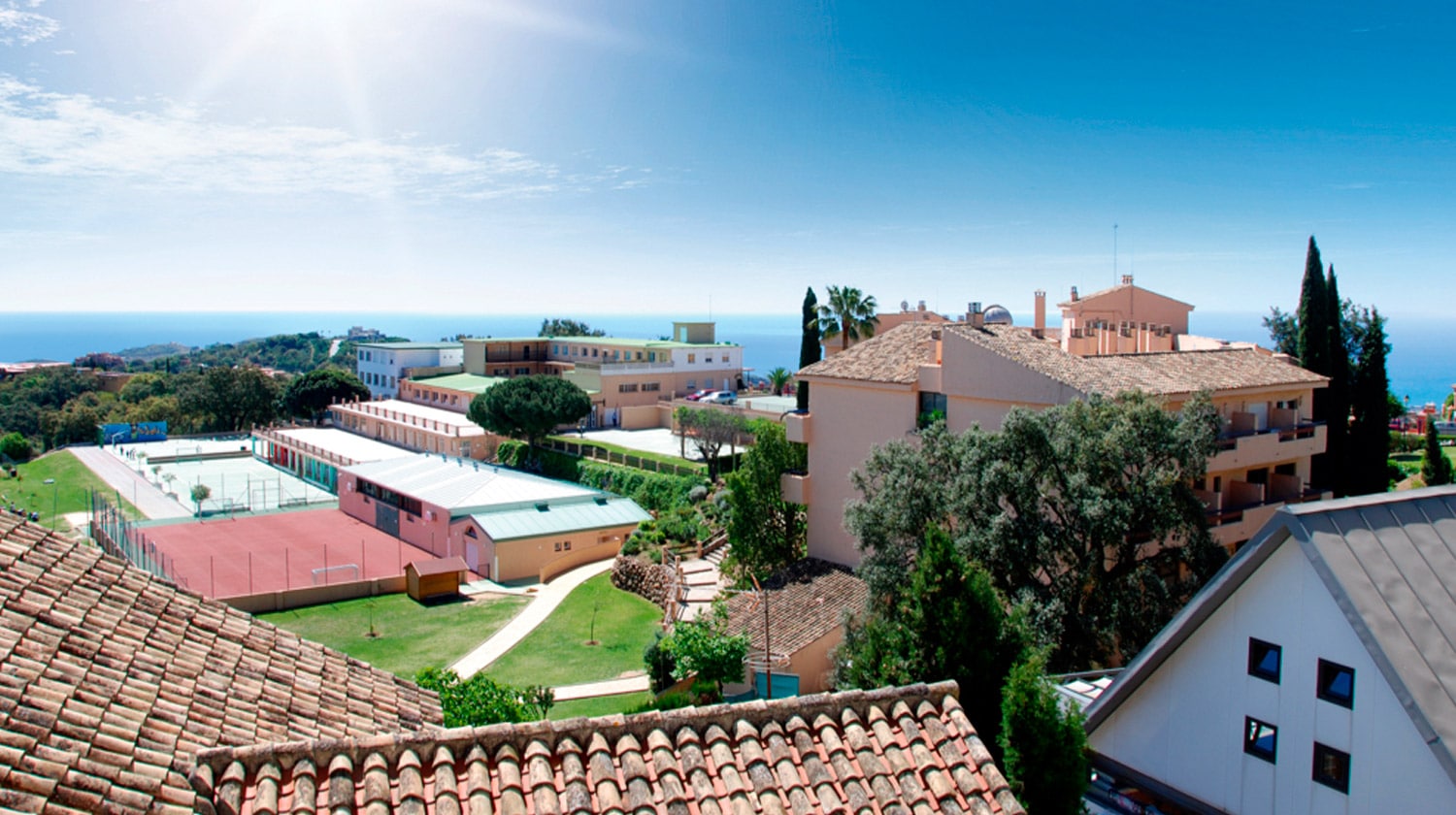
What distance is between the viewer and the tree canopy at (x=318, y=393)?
303 ft

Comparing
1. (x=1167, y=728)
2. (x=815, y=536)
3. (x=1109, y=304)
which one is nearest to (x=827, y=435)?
(x=815, y=536)

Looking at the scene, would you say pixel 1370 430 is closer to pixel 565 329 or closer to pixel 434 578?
pixel 434 578

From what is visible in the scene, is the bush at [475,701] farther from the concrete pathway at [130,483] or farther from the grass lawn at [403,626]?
the concrete pathway at [130,483]

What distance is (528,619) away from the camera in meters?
34.5

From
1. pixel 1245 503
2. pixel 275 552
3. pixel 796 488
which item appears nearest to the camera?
pixel 1245 503

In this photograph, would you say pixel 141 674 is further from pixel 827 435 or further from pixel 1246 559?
pixel 827 435

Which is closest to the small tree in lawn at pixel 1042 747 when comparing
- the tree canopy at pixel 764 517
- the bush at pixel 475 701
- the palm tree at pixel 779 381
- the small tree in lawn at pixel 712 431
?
the bush at pixel 475 701

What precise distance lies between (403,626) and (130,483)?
45.4 m

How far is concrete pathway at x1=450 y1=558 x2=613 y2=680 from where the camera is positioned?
1165 inches

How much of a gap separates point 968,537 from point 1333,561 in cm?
969

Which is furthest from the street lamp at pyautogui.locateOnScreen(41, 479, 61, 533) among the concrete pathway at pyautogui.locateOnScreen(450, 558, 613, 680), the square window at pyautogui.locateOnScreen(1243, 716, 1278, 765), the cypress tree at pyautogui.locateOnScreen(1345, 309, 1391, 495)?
the cypress tree at pyautogui.locateOnScreen(1345, 309, 1391, 495)

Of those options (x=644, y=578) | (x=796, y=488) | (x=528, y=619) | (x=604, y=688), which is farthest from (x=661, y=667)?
(x=644, y=578)

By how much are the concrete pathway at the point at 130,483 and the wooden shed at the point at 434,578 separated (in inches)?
1003

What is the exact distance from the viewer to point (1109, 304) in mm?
41188
